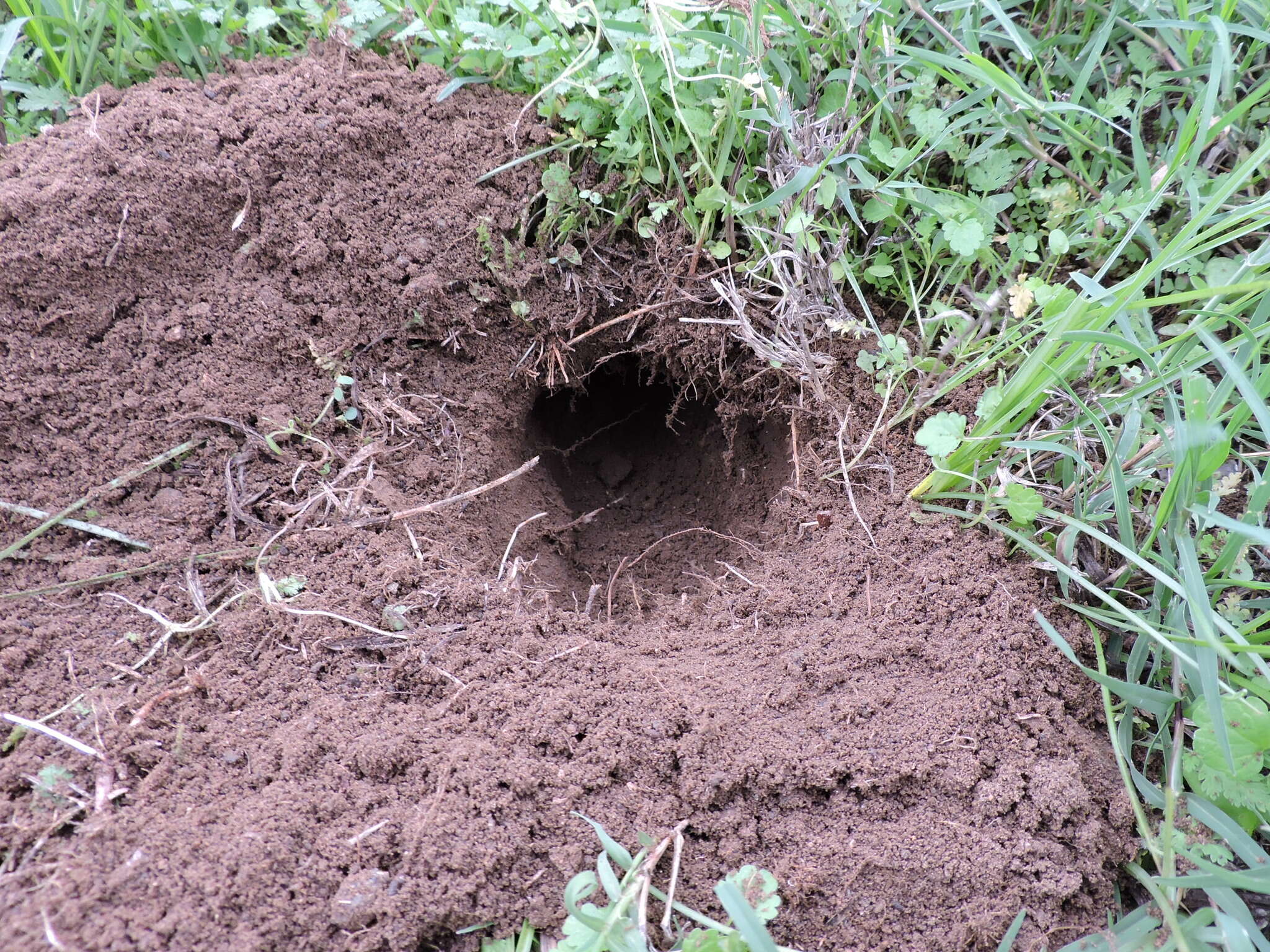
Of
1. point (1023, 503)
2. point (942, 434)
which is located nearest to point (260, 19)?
point (942, 434)

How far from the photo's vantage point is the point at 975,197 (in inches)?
66.3

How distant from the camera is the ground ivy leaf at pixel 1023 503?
4.66ft

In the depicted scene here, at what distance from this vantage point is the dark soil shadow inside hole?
73.6 inches

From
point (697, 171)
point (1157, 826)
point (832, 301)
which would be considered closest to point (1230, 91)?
point (832, 301)

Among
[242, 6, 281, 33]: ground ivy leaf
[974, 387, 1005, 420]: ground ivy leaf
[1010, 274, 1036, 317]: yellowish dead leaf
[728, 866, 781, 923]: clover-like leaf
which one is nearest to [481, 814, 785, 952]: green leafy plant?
[728, 866, 781, 923]: clover-like leaf

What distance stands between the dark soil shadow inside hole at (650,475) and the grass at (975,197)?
0.32 meters

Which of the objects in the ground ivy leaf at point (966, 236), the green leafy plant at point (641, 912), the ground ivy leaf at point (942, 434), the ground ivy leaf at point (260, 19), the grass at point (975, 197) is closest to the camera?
the green leafy plant at point (641, 912)

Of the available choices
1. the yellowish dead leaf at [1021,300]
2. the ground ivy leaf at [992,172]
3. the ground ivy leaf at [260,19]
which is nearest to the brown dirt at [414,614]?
the ground ivy leaf at [260,19]

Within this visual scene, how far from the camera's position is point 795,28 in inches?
64.4

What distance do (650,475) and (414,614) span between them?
3.11 ft

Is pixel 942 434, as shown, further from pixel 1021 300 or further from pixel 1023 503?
pixel 1021 300

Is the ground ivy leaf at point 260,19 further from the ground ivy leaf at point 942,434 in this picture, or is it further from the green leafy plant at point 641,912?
the green leafy plant at point 641,912

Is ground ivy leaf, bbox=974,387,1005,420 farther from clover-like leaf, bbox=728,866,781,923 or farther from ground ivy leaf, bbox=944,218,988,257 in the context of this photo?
clover-like leaf, bbox=728,866,781,923

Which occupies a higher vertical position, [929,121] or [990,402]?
[929,121]
